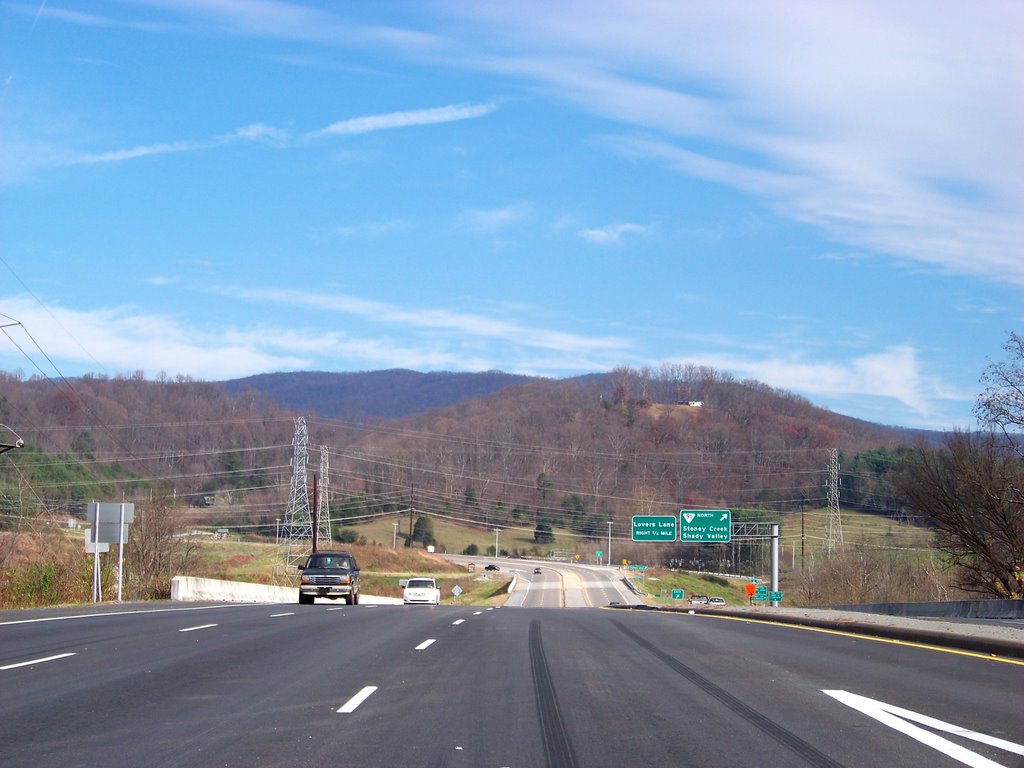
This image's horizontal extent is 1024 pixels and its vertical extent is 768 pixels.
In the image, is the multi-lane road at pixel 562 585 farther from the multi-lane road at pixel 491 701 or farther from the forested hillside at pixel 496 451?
the multi-lane road at pixel 491 701

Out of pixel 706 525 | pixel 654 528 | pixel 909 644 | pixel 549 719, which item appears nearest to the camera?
pixel 549 719

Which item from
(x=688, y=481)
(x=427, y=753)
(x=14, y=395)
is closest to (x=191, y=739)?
(x=427, y=753)

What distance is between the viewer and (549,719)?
32.1 ft

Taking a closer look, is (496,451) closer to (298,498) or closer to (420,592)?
(298,498)

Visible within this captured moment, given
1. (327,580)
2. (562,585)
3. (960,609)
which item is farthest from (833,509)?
(960,609)

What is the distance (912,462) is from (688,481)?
6201 centimetres

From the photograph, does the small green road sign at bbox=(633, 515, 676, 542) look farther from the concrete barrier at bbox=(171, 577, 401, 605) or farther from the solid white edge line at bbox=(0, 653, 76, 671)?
the solid white edge line at bbox=(0, 653, 76, 671)

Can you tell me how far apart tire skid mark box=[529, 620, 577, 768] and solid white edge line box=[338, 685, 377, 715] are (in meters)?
1.78

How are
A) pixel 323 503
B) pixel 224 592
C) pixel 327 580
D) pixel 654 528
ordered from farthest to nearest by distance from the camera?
pixel 323 503 → pixel 654 528 → pixel 224 592 → pixel 327 580

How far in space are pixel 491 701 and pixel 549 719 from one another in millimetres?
1241

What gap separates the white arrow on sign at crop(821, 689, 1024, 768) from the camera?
8.31 meters

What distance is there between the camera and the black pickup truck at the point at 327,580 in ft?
133

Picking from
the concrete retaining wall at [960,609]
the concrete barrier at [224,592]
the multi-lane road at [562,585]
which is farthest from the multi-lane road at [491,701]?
the multi-lane road at [562,585]

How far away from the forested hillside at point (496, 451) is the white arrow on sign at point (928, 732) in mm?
68435
